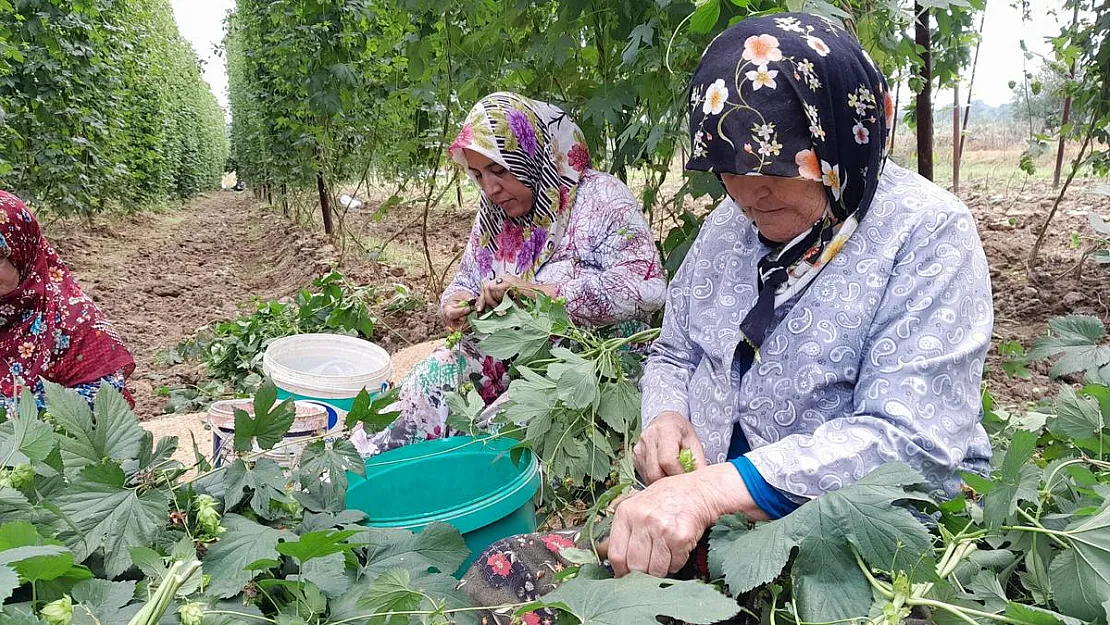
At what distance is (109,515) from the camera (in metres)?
1.00

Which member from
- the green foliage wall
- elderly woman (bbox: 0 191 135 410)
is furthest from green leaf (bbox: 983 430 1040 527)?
the green foliage wall

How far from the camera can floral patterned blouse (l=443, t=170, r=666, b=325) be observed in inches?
88.0

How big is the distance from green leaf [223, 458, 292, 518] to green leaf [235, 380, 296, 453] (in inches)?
1.2

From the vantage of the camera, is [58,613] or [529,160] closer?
[58,613]

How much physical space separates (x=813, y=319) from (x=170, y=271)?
29.1ft

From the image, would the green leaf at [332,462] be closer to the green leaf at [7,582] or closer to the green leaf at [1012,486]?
the green leaf at [7,582]

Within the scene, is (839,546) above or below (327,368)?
above

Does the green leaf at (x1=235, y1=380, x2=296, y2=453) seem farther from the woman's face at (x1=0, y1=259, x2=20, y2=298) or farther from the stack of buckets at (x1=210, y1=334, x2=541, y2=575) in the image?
the woman's face at (x1=0, y1=259, x2=20, y2=298)

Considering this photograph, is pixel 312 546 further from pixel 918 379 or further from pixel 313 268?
pixel 313 268

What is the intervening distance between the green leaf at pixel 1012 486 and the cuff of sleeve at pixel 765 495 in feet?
0.82

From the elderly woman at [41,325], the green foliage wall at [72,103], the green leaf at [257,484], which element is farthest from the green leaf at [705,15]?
the green foliage wall at [72,103]

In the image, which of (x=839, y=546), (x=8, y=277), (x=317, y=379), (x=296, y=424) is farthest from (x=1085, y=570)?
(x=8, y=277)

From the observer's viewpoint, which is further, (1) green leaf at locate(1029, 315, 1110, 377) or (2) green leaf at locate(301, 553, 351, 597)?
(1) green leaf at locate(1029, 315, 1110, 377)

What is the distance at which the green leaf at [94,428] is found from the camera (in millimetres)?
1054
